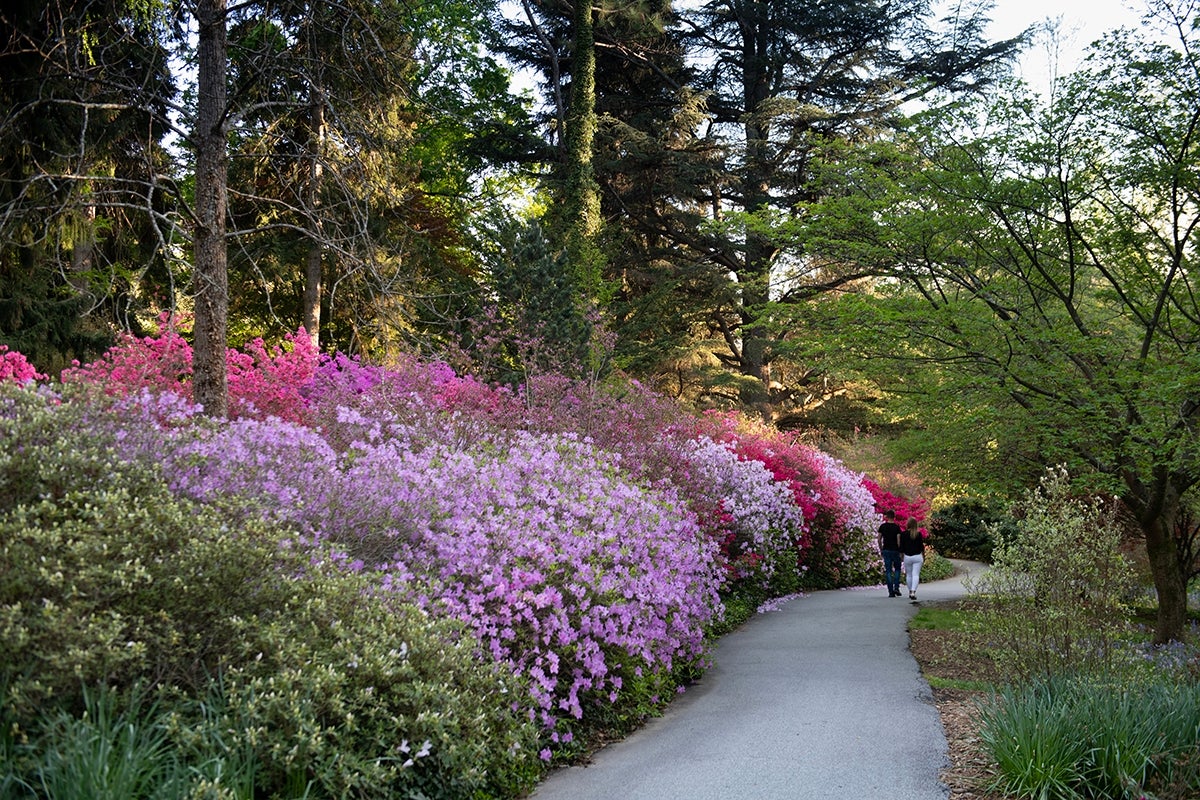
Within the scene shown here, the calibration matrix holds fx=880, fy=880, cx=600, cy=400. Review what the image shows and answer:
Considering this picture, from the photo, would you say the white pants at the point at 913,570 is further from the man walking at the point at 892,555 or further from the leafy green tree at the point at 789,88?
the leafy green tree at the point at 789,88

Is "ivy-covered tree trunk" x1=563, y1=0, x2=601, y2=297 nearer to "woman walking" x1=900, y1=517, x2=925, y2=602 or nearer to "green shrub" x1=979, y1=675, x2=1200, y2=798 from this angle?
"woman walking" x1=900, y1=517, x2=925, y2=602

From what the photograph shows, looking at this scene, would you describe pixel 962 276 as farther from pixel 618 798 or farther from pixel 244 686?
pixel 244 686

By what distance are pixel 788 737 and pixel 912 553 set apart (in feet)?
29.4

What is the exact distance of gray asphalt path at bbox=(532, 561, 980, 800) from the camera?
467 cm

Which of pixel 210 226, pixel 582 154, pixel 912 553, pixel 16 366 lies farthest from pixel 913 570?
pixel 582 154

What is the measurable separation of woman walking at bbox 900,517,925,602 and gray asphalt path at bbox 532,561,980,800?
4401mm

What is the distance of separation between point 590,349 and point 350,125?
736cm

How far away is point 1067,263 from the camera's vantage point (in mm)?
9781

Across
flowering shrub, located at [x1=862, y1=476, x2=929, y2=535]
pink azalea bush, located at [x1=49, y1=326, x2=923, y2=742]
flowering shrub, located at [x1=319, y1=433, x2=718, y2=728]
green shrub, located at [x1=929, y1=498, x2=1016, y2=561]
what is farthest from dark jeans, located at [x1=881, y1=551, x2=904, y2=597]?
green shrub, located at [x1=929, y1=498, x2=1016, y2=561]

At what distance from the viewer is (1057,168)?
8.95 meters

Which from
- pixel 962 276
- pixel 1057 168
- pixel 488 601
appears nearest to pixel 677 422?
pixel 962 276

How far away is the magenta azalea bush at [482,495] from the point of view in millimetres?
4835

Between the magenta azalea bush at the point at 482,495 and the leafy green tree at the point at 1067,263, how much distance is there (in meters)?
3.38

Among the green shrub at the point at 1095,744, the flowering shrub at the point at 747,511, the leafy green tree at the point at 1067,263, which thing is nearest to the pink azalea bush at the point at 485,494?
the flowering shrub at the point at 747,511
